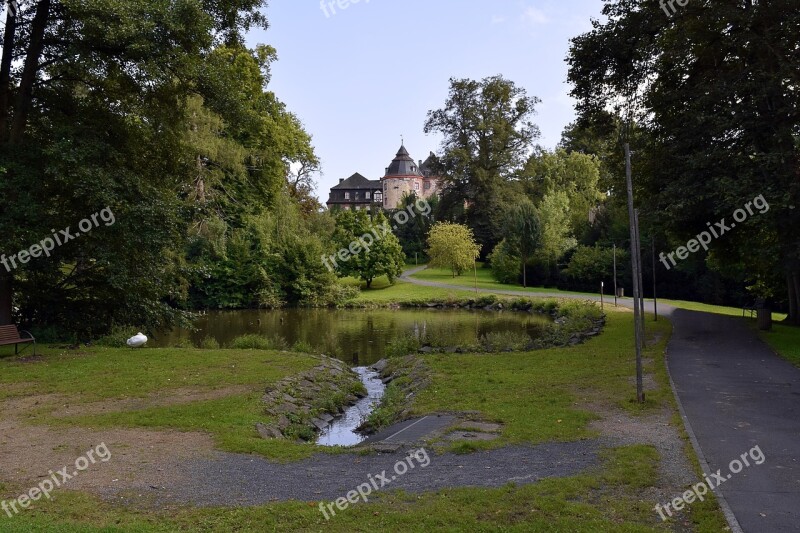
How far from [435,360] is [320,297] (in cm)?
3125

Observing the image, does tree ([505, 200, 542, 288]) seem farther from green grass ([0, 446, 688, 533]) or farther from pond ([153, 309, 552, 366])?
green grass ([0, 446, 688, 533])

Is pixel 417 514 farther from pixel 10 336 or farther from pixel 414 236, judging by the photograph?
pixel 414 236

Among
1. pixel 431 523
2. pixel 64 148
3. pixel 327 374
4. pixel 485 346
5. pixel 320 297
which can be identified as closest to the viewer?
pixel 431 523

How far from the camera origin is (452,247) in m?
58.0

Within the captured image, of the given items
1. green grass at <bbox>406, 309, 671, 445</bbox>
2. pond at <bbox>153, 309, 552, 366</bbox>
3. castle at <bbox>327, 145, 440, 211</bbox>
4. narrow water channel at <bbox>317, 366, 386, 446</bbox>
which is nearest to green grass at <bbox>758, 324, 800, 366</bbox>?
green grass at <bbox>406, 309, 671, 445</bbox>

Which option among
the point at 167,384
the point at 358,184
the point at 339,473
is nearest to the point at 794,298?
the point at 339,473

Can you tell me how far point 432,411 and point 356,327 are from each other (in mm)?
23207

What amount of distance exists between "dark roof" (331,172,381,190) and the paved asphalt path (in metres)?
106

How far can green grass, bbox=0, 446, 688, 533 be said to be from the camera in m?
6.05

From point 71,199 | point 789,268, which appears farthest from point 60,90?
point 789,268

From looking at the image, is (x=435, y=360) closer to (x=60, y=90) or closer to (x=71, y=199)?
(x=71, y=199)

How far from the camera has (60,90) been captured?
19156mm

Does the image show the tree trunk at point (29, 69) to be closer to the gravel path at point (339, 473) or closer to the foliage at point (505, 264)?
the gravel path at point (339, 473)

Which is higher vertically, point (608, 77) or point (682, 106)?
point (608, 77)
